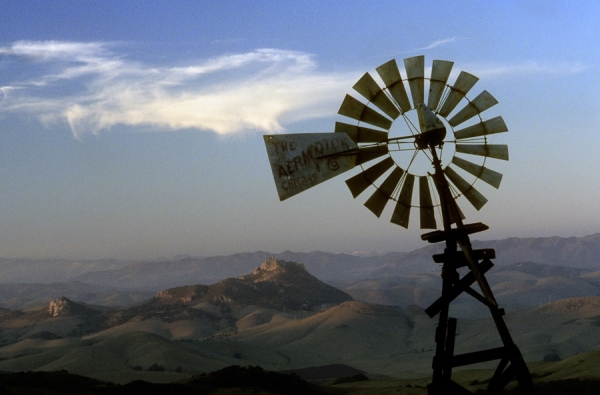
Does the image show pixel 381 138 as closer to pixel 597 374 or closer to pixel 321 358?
pixel 597 374

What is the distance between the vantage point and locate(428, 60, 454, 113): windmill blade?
38.3ft

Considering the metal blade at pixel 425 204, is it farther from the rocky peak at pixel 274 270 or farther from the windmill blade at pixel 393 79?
the rocky peak at pixel 274 270

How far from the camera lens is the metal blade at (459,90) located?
38.6 feet

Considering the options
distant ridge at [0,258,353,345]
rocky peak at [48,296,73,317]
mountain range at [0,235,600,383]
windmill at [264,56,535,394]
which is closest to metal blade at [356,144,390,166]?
windmill at [264,56,535,394]

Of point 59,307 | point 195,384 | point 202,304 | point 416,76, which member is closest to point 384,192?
point 416,76

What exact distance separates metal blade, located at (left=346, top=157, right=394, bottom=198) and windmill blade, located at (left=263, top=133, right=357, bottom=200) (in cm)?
43

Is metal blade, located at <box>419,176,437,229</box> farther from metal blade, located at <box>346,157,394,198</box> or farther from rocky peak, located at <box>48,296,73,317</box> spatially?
rocky peak, located at <box>48,296,73,317</box>

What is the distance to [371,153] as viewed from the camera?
1155 cm

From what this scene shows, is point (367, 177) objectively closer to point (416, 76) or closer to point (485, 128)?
point (416, 76)

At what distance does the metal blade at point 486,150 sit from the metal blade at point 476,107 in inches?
20.0

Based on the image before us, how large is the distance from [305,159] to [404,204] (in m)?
2.30

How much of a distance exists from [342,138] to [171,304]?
416 feet

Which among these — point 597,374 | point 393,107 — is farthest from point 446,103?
point 597,374

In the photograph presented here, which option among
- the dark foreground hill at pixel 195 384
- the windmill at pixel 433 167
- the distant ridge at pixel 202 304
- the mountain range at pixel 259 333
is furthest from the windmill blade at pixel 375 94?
the distant ridge at pixel 202 304
